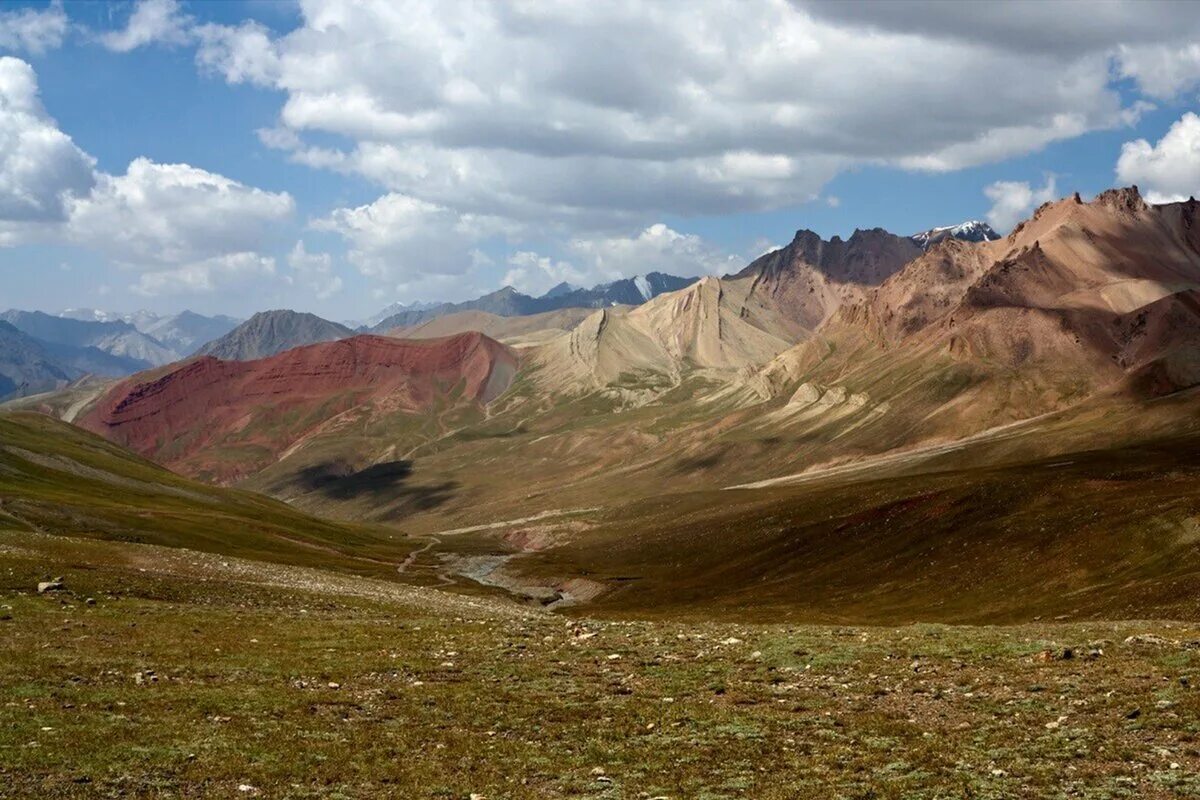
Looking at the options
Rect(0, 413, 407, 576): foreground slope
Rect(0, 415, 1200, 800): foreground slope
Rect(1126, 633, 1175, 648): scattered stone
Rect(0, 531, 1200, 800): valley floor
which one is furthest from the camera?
Rect(0, 413, 407, 576): foreground slope

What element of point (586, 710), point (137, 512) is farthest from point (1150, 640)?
point (137, 512)

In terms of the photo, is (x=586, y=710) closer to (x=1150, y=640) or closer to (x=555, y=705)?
(x=555, y=705)

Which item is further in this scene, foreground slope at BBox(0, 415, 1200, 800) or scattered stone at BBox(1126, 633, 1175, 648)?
scattered stone at BBox(1126, 633, 1175, 648)

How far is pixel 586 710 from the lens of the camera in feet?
92.8

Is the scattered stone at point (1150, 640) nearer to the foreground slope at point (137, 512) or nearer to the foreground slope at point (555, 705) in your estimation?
the foreground slope at point (555, 705)

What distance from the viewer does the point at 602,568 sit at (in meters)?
175

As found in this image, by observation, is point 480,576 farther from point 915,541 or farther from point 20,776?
point 20,776

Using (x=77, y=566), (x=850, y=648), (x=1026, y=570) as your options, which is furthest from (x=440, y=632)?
(x=1026, y=570)

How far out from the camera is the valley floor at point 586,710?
21500 mm

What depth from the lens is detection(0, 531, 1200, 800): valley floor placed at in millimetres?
21500

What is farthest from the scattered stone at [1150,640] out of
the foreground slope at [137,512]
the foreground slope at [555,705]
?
the foreground slope at [137,512]

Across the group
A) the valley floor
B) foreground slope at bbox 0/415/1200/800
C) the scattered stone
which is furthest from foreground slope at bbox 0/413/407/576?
the scattered stone

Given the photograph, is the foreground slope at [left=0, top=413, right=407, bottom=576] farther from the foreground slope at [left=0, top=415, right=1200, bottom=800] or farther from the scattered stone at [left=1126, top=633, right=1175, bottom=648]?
the scattered stone at [left=1126, top=633, right=1175, bottom=648]

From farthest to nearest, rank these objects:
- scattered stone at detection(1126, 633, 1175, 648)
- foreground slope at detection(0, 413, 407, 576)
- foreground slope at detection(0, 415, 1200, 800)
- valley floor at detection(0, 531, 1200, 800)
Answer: foreground slope at detection(0, 413, 407, 576)
scattered stone at detection(1126, 633, 1175, 648)
foreground slope at detection(0, 415, 1200, 800)
valley floor at detection(0, 531, 1200, 800)
